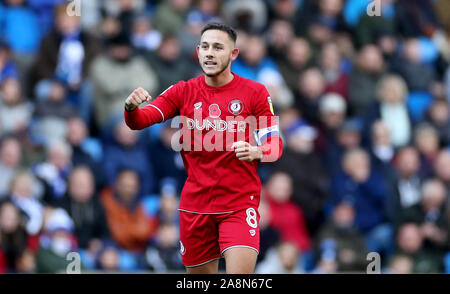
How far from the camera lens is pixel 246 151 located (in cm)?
585

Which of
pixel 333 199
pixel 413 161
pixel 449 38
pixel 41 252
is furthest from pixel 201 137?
pixel 449 38

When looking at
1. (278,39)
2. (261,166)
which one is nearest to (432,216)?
(261,166)

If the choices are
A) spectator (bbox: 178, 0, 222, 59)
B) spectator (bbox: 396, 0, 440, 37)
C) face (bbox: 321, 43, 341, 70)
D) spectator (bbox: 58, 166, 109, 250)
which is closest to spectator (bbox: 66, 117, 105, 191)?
spectator (bbox: 58, 166, 109, 250)

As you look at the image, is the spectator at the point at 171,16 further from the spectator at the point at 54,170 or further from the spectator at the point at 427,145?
the spectator at the point at 427,145

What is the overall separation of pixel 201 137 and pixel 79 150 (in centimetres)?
380

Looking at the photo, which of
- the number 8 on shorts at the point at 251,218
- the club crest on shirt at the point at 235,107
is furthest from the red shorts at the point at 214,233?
the club crest on shirt at the point at 235,107

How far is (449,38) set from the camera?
1247 centimetres

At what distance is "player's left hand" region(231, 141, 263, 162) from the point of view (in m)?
5.85

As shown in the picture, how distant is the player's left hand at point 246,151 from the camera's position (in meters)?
5.85

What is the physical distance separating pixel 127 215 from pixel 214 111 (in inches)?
146

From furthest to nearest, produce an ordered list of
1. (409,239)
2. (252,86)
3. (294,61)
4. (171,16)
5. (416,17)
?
(416,17) < (294,61) < (171,16) < (409,239) < (252,86)

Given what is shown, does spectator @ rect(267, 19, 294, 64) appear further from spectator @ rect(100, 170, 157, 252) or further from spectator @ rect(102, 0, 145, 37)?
spectator @ rect(100, 170, 157, 252)

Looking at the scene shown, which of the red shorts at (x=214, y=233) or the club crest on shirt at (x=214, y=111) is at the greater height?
the club crest on shirt at (x=214, y=111)

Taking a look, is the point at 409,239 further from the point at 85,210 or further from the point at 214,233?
the point at 214,233
